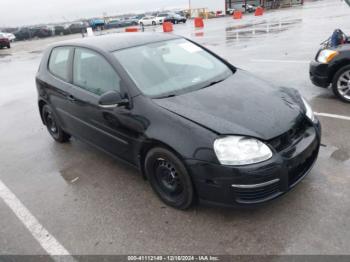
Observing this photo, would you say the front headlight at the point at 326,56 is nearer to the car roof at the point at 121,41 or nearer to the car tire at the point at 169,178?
the car roof at the point at 121,41

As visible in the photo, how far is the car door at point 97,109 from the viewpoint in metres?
3.33

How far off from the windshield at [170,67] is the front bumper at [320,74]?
8.00 ft

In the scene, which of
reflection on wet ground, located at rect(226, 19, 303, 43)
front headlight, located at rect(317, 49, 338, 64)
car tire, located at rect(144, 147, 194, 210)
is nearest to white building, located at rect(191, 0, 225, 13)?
reflection on wet ground, located at rect(226, 19, 303, 43)

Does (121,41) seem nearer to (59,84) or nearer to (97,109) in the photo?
(97,109)

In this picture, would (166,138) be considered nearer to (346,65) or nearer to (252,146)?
(252,146)

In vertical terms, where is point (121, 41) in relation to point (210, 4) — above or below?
below

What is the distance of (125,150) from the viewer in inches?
135

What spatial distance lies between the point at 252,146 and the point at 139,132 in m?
1.12

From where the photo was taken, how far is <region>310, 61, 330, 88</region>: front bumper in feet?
18.0

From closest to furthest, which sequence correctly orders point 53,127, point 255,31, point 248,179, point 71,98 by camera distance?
point 248,179, point 71,98, point 53,127, point 255,31

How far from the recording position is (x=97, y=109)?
A: 356 cm

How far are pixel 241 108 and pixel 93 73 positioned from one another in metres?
1.83

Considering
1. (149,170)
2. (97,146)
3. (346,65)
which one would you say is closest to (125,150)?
(149,170)

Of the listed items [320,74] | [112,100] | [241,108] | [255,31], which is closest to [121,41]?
[112,100]
